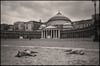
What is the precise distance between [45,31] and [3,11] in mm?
66556

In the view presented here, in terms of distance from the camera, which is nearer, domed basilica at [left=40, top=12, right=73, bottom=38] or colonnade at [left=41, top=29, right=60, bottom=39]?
colonnade at [left=41, top=29, right=60, bottom=39]

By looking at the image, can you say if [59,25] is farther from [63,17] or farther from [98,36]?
[98,36]

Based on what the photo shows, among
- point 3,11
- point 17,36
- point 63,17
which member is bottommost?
point 17,36

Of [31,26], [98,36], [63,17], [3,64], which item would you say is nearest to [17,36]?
[31,26]

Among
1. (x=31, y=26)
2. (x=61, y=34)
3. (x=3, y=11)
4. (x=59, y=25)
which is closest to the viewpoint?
(x=3, y=11)

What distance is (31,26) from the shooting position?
10631 centimetres

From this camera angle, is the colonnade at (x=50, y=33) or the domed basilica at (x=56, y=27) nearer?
the colonnade at (x=50, y=33)

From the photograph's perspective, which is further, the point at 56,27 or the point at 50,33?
the point at 56,27

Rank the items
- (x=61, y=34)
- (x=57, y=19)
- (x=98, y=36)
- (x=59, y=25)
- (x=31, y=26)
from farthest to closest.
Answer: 1. (x=31, y=26)
2. (x=57, y=19)
3. (x=59, y=25)
4. (x=61, y=34)
5. (x=98, y=36)

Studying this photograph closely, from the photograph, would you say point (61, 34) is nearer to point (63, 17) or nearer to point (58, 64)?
point (63, 17)

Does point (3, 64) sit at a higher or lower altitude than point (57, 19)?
lower

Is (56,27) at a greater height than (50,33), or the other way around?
(56,27)

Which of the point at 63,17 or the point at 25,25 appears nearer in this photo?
the point at 63,17

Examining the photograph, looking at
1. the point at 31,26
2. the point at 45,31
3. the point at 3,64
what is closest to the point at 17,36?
the point at 45,31
